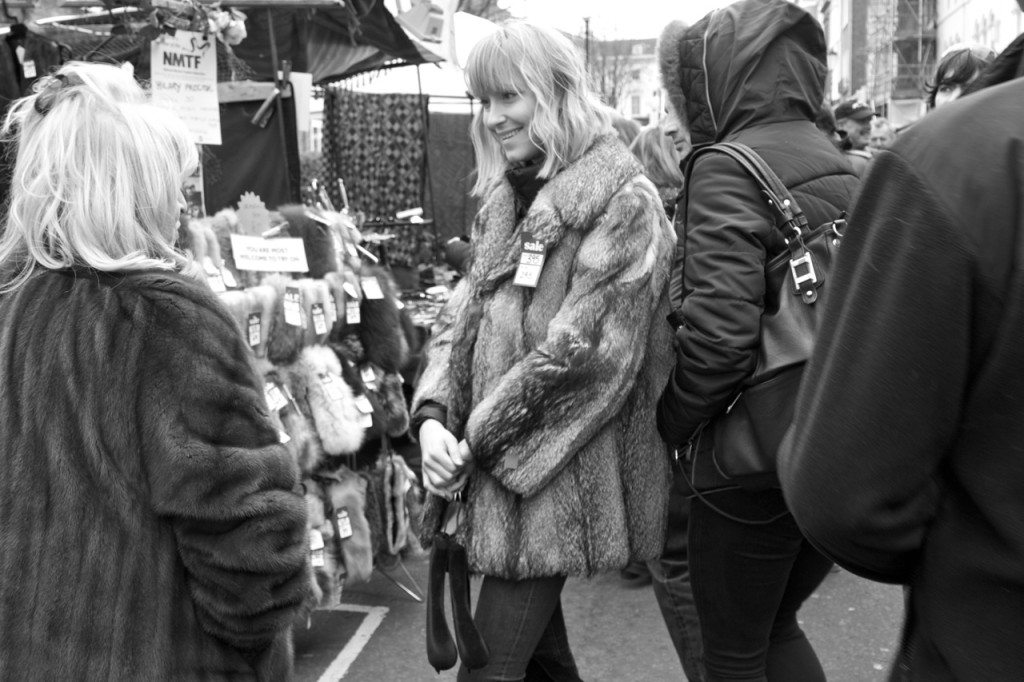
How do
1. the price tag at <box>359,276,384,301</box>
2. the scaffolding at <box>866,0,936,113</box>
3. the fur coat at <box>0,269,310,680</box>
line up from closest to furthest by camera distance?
the fur coat at <box>0,269,310,680</box> < the price tag at <box>359,276,384,301</box> < the scaffolding at <box>866,0,936,113</box>

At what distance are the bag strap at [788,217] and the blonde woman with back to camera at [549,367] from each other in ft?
1.03

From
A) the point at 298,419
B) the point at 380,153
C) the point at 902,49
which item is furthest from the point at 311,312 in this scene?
the point at 902,49

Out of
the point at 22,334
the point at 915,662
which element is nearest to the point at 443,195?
the point at 22,334

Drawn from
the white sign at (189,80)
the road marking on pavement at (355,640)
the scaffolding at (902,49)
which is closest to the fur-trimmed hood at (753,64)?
the road marking on pavement at (355,640)

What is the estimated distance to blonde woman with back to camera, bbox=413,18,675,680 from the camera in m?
2.29

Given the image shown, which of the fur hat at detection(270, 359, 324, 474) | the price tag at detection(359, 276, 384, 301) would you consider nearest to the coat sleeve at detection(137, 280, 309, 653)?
the fur hat at detection(270, 359, 324, 474)

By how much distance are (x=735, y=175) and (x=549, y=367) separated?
59 cm

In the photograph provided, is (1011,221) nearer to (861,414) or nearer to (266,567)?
(861,414)

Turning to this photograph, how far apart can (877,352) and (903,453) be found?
0.38 feet

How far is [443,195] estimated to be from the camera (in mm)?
10406

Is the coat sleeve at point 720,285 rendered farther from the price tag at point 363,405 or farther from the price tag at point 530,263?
the price tag at point 363,405

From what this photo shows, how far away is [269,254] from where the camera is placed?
3922 mm

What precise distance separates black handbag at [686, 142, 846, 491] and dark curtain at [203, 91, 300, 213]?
4.28 m

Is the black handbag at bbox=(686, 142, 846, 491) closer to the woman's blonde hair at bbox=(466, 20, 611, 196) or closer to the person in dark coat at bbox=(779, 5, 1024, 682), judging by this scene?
the woman's blonde hair at bbox=(466, 20, 611, 196)
